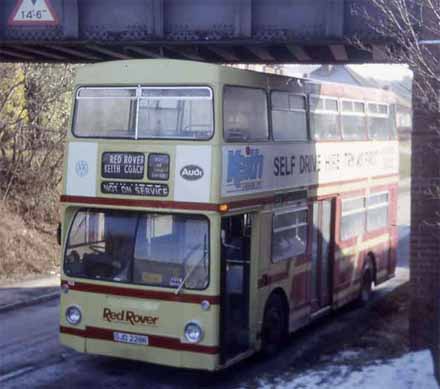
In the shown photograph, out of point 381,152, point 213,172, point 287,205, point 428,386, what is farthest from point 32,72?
point 428,386

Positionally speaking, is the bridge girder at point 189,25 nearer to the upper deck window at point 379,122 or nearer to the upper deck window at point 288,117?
the upper deck window at point 288,117

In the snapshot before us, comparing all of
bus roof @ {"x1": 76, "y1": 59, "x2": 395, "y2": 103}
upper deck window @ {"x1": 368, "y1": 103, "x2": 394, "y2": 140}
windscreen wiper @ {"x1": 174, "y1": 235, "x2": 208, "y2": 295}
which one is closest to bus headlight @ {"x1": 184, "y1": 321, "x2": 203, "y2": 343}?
windscreen wiper @ {"x1": 174, "y1": 235, "x2": 208, "y2": 295}

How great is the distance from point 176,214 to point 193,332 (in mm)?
1445

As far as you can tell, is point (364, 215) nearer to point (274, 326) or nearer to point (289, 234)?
point (289, 234)

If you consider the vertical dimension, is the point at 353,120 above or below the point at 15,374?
above

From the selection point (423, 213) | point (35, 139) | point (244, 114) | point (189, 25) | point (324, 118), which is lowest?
point (423, 213)

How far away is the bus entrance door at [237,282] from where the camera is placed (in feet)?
36.7

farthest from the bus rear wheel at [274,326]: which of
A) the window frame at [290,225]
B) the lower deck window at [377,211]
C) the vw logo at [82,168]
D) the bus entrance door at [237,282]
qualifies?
the lower deck window at [377,211]

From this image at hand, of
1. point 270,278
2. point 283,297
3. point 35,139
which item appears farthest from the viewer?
point 35,139

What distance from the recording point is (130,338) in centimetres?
1092

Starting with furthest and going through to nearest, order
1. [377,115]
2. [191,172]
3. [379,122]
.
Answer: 1. [379,122]
2. [377,115]
3. [191,172]

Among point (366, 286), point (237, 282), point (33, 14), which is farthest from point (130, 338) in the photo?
point (366, 286)

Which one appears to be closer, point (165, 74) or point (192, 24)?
point (165, 74)

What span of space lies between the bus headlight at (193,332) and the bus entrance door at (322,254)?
4.00 m
